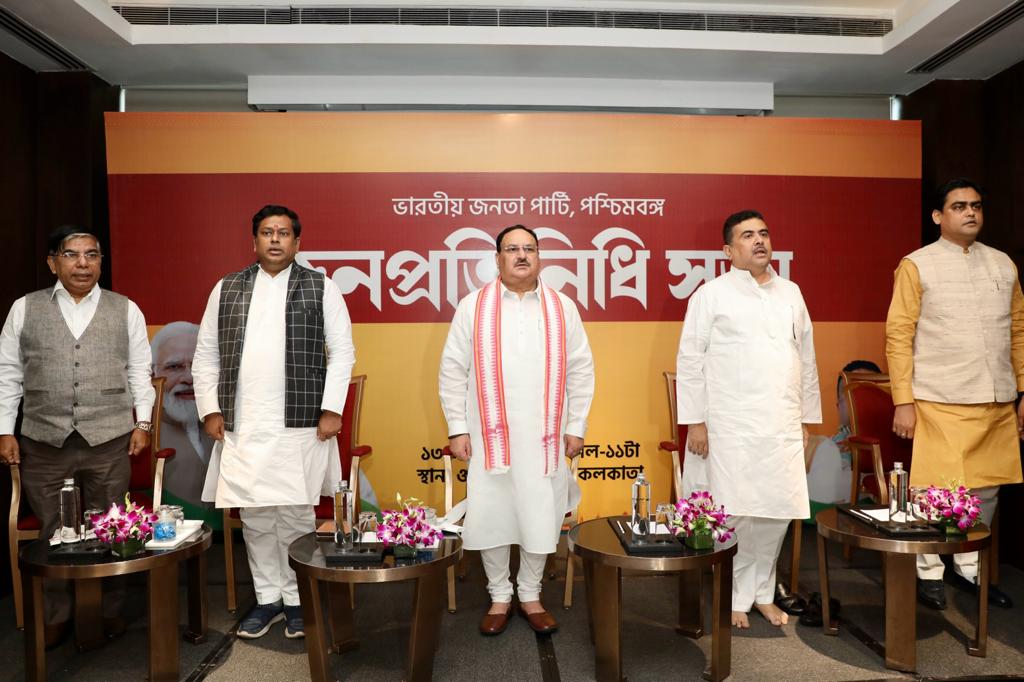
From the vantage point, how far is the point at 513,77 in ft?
14.4

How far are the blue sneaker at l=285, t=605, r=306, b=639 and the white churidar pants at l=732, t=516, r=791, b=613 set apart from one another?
178 centimetres

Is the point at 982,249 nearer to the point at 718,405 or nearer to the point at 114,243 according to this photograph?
the point at 718,405

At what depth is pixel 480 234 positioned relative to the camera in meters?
4.25

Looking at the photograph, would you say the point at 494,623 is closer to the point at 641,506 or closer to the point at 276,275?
the point at 641,506

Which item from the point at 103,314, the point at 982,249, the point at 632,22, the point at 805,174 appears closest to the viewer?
the point at 103,314

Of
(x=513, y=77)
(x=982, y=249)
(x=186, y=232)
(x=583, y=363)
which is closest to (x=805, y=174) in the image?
(x=982, y=249)

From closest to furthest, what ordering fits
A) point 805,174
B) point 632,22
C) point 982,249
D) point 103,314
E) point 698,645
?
point 698,645 → point 103,314 → point 982,249 → point 632,22 → point 805,174

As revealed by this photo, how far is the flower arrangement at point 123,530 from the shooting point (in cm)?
247

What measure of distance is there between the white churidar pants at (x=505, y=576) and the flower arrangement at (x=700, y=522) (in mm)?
752

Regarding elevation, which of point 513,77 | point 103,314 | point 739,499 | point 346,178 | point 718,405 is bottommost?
point 739,499

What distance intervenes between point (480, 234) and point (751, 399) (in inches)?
72.4

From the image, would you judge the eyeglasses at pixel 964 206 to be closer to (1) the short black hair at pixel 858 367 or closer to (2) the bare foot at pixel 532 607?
(1) the short black hair at pixel 858 367

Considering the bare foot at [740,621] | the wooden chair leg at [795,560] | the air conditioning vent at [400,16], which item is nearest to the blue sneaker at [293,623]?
the bare foot at [740,621]

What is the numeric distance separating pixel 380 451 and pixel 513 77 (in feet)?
7.49
